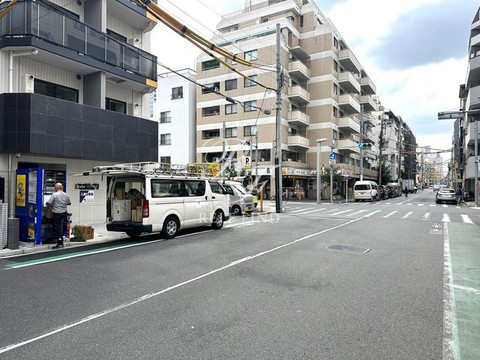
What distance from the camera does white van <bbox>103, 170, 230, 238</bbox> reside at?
10.3m

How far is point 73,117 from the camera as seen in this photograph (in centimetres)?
1249

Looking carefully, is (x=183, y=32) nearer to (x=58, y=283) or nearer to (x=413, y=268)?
(x=58, y=283)

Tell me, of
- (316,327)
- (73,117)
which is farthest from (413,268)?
(73,117)

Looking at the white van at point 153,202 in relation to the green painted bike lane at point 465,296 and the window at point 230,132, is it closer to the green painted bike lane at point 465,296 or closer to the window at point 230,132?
the green painted bike lane at point 465,296

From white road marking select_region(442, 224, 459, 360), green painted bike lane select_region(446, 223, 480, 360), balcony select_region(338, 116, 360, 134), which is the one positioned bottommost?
green painted bike lane select_region(446, 223, 480, 360)

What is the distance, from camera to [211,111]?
144ft

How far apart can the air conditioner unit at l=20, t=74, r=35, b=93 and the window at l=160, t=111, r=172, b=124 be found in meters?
34.8

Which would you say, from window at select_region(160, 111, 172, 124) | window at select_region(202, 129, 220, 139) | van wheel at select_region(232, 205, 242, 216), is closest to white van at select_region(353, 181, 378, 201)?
window at select_region(202, 129, 220, 139)

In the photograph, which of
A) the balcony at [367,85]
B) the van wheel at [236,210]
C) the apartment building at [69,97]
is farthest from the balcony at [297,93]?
the apartment building at [69,97]

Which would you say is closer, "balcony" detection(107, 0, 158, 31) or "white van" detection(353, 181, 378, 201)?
"balcony" detection(107, 0, 158, 31)

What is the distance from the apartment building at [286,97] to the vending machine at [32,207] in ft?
91.0

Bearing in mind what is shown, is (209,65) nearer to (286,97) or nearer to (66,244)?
(286,97)

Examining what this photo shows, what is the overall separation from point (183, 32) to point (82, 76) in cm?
757

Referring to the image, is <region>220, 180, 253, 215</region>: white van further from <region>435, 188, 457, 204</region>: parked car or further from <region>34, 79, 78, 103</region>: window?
<region>435, 188, 457, 204</region>: parked car
